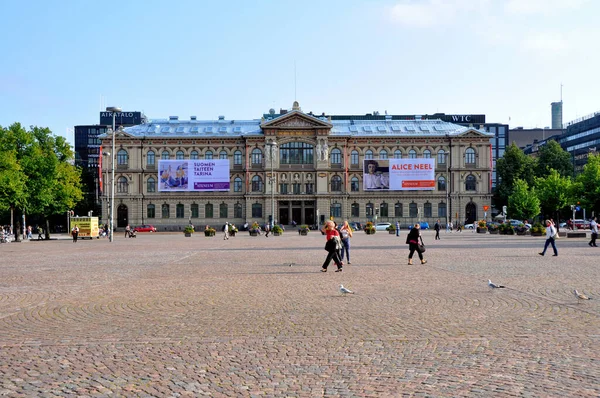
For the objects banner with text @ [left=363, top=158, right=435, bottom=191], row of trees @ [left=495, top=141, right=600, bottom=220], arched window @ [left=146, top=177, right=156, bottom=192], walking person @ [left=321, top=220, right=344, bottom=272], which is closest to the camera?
walking person @ [left=321, top=220, right=344, bottom=272]

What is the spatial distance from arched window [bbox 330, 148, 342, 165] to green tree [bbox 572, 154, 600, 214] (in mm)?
39119

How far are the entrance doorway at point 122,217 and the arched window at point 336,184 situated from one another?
1345 inches

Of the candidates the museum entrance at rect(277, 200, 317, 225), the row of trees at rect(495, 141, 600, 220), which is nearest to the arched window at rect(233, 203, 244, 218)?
the museum entrance at rect(277, 200, 317, 225)

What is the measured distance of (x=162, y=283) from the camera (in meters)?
18.7

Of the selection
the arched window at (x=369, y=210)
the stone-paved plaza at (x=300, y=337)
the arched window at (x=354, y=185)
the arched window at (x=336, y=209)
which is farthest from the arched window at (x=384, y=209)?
the stone-paved plaza at (x=300, y=337)

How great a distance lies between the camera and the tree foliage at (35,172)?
57000 mm

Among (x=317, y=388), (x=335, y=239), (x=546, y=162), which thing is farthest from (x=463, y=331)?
(x=546, y=162)

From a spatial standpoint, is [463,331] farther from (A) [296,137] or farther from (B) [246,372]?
(A) [296,137]

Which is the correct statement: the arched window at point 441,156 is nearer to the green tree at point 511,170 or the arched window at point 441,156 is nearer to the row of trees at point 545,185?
the row of trees at point 545,185

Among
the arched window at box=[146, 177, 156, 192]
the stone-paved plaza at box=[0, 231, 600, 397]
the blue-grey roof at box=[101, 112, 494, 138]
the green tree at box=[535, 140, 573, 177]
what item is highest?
the blue-grey roof at box=[101, 112, 494, 138]

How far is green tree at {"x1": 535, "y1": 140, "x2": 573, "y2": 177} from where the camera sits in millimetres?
111188

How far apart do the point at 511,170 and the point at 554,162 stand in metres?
8.52

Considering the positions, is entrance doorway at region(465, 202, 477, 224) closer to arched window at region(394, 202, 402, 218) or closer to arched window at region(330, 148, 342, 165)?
arched window at region(394, 202, 402, 218)

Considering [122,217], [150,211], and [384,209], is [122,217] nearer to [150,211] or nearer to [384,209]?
[150,211]
